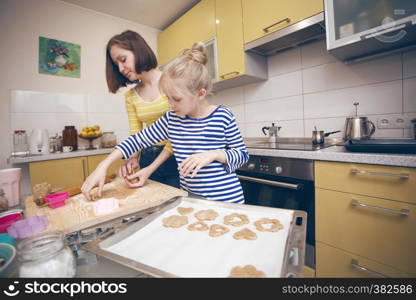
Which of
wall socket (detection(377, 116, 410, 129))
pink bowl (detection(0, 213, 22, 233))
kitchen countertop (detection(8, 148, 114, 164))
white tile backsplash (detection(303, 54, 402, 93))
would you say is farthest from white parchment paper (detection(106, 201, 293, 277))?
kitchen countertop (detection(8, 148, 114, 164))

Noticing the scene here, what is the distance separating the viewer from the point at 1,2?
1.88 m

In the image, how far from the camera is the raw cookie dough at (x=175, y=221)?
543 millimetres

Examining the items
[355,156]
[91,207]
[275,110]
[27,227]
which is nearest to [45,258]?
[27,227]

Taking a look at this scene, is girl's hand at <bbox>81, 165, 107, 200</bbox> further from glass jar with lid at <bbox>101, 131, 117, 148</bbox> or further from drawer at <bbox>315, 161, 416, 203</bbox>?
glass jar with lid at <bbox>101, 131, 117, 148</bbox>

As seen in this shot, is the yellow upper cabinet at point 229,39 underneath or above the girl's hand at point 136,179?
above

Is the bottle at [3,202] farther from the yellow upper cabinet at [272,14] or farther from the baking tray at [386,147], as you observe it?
the yellow upper cabinet at [272,14]

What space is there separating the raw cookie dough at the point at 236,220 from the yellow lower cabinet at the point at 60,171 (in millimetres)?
1553

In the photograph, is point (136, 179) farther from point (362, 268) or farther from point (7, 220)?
point (362, 268)

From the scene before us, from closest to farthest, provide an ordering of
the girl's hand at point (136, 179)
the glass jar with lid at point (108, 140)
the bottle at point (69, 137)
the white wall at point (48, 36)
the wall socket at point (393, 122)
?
the girl's hand at point (136, 179), the wall socket at point (393, 122), the white wall at point (48, 36), the bottle at point (69, 137), the glass jar with lid at point (108, 140)

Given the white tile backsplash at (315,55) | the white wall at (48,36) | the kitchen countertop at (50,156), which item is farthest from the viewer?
the white wall at (48,36)

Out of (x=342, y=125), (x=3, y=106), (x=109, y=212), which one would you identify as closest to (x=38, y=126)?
(x=3, y=106)

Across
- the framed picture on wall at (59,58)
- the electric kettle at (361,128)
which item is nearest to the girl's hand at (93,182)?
the electric kettle at (361,128)

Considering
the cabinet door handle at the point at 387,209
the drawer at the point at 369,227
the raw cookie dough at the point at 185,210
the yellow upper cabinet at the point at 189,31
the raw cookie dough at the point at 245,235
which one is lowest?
the drawer at the point at 369,227

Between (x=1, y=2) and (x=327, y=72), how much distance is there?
277 cm
